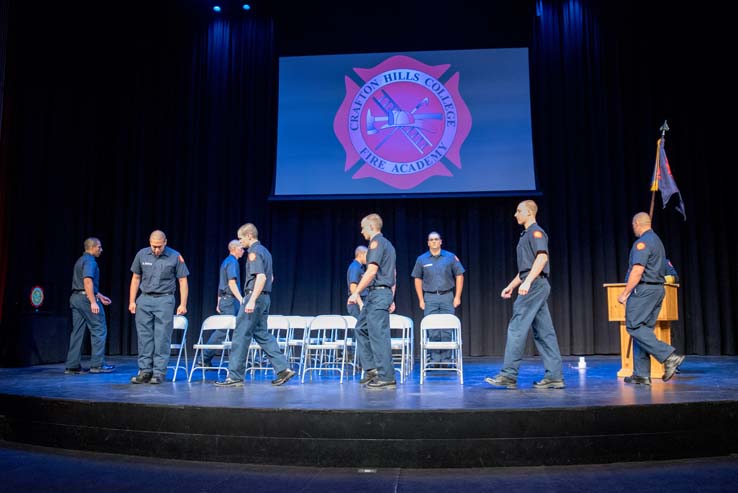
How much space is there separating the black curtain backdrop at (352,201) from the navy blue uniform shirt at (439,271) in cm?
228

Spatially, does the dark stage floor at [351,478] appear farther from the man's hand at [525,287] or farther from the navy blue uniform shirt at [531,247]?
the navy blue uniform shirt at [531,247]

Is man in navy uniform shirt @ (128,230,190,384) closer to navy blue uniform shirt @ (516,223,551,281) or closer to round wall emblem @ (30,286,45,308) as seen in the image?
navy blue uniform shirt @ (516,223,551,281)

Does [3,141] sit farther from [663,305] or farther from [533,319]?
[663,305]

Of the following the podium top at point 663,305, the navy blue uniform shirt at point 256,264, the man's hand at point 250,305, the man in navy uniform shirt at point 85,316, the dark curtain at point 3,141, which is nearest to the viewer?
the man's hand at point 250,305


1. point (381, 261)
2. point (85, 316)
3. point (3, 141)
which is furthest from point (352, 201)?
point (3, 141)

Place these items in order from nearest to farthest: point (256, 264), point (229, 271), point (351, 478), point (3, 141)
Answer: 1. point (351, 478)
2. point (256, 264)
3. point (229, 271)
4. point (3, 141)

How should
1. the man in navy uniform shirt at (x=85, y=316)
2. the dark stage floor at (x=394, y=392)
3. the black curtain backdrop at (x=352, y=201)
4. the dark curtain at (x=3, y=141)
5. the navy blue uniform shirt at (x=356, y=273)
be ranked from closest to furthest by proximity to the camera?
the dark stage floor at (x=394, y=392), the man in navy uniform shirt at (x=85, y=316), the navy blue uniform shirt at (x=356, y=273), the dark curtain at (x=3, y=141), the black curtain backdrop at (x=352, y=201)

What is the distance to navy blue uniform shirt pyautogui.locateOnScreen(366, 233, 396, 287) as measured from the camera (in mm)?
4719

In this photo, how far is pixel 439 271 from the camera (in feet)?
22.2

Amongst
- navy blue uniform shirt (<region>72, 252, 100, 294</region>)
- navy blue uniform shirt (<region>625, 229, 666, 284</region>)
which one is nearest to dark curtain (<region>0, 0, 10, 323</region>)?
navy blue uniform shirt (<region>72, 252, 100, 294</region>)

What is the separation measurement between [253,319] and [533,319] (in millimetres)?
2299

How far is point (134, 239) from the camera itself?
32.5ft

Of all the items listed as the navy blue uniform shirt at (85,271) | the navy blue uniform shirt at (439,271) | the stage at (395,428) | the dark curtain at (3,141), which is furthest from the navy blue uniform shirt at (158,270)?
the dark curtain at (3,141)

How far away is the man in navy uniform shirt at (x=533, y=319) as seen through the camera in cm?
448
